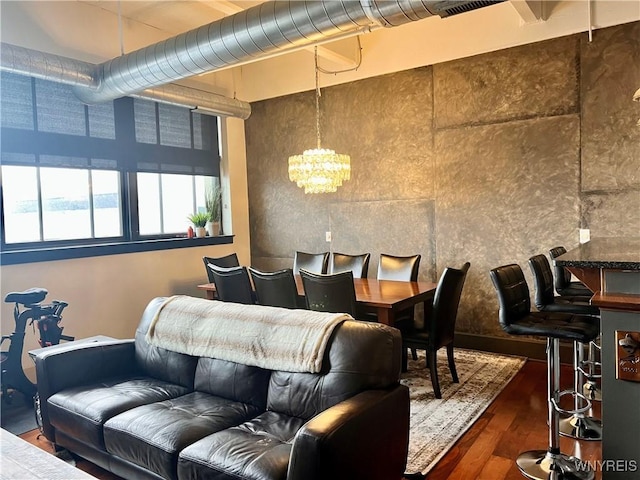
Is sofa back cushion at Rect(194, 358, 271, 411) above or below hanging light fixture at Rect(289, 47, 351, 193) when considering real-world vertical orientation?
below

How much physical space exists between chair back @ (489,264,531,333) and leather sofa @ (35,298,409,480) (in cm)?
66

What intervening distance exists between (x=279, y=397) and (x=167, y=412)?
584mm

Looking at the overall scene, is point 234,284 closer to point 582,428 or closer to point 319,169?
point 319,169

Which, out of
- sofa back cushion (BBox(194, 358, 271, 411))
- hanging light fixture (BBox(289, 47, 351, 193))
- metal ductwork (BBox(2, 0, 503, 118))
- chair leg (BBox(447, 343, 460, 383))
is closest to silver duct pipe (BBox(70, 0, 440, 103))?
metal ductwork (BBox(2, 0, 503, 118))

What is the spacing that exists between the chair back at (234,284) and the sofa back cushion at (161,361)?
97 centimetres

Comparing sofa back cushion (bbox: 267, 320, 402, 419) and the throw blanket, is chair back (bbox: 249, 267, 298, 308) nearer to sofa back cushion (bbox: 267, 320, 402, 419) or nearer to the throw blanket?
the throw blanket

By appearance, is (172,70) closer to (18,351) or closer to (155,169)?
(155,169)

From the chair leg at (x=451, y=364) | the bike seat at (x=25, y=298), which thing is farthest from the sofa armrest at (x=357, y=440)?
the bike seat at (x=25, y=298)

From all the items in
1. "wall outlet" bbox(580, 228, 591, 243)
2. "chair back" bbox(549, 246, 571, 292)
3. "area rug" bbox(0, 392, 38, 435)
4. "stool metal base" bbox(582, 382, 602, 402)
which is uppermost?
"wall outlet" bbox(580, 228, 591, 243)

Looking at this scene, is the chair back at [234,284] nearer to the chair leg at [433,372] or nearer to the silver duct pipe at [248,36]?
the chair leg at [433,372]

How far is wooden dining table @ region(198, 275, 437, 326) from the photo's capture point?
3535 millimetres

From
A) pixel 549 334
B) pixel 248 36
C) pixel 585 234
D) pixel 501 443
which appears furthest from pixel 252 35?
pixel 585 234

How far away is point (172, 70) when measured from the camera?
151 inches

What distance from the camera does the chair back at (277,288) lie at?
3.83 meters
